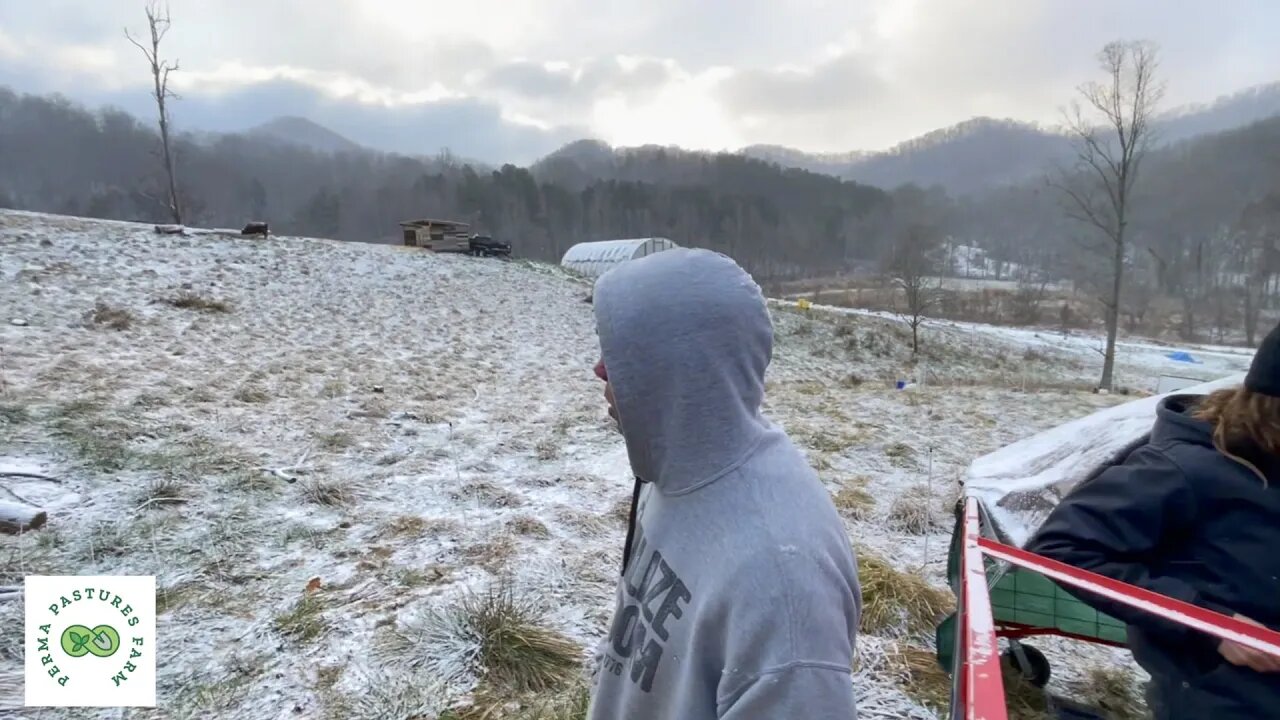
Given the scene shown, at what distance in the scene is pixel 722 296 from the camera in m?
1.05

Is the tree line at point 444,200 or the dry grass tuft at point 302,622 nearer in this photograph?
the dry grass tuft at point 302,622

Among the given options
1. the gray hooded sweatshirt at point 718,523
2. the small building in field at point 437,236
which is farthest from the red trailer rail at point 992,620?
the small building in field at point 437,236

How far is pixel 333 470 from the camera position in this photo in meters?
5.58

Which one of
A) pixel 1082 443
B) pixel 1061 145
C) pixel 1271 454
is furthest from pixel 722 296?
pixel 1061 145

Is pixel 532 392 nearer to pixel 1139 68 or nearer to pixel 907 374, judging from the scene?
pixel 907 374

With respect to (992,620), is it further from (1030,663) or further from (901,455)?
(901,455)

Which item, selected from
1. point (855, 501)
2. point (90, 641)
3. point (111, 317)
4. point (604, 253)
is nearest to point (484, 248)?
point (604, 253)

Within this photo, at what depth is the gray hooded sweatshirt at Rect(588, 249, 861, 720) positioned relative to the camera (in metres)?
0.91

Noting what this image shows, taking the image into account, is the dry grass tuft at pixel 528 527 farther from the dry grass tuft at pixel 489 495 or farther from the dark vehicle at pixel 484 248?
the dark vehicle at pixel 484 248

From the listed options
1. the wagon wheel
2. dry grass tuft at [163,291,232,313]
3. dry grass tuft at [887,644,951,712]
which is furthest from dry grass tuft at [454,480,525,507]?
dry grass tuft at [163,291,232,313]

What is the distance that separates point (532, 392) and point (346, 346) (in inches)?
154

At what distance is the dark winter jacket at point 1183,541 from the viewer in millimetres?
1632

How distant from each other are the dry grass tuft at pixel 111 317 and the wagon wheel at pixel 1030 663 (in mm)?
11932

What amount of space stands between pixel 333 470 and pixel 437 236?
2114 cm
